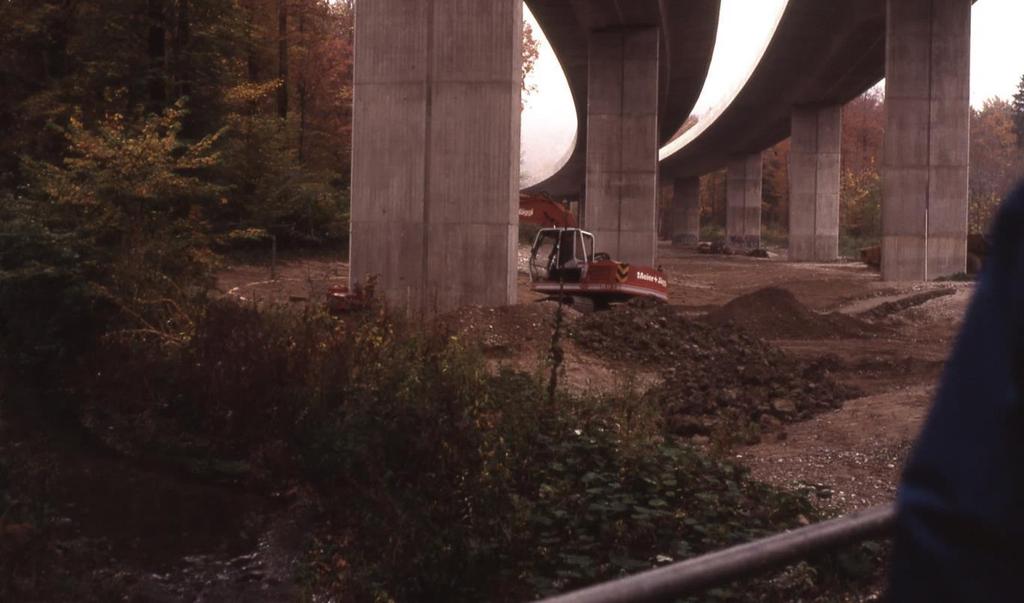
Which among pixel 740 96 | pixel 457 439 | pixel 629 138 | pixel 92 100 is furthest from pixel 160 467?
pixel 740 96

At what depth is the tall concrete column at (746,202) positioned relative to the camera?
3612 inches

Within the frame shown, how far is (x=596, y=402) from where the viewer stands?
13.8 m

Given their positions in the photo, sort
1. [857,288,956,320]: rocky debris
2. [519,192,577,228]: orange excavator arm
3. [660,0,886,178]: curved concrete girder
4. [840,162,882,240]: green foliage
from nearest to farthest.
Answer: [857,288,956,320]: rocky debris < [519,192,577,228]: orange excavator arm < [660,0,886,178]: curved concrete girder < [840,162,882,240]: green foliage

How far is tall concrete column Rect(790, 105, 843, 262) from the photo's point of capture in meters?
67.1

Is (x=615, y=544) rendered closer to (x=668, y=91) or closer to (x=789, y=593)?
(x=789, y=593)

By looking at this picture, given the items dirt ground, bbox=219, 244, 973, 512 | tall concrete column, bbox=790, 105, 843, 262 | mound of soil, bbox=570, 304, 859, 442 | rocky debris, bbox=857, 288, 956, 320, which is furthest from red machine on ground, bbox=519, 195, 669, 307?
tall concrete column, bbox=790, 105, 843, 262

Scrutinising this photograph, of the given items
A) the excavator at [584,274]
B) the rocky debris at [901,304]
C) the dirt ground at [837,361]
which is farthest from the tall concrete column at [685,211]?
the excavator at [584,274]

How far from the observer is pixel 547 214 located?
3306 cm

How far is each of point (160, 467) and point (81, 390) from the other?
323 cm

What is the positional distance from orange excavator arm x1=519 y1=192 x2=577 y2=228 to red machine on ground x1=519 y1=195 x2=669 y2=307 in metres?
1.48

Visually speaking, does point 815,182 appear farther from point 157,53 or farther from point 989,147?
point 157,53

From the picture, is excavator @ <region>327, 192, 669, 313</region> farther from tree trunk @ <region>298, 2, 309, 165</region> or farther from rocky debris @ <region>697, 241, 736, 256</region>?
rocky debris @ <region>697, 241, 736, 256</region>

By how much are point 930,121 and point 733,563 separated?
3923cm

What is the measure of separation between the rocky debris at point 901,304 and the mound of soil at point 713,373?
28.6 feet
